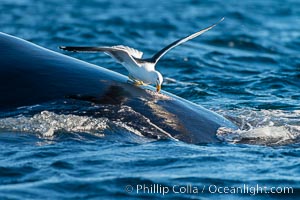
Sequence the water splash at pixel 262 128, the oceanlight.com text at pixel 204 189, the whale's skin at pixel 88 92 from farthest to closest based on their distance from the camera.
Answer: the water splash at pixel 262 128, the whale's skin at pixel 88 92, the oceanlight.com text at pixel 204 189

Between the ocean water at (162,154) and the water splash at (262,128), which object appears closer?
the ocean water at (162,154)

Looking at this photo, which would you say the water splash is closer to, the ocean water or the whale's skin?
the ocean water

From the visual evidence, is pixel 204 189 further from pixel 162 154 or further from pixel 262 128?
pixel 262 128

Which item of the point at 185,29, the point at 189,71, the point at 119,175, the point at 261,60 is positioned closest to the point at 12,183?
the point at 119,175

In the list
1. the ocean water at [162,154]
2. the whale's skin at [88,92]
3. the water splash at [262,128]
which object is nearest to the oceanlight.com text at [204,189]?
the ocean water at [162,154]

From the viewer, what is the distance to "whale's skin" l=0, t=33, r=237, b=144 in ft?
22.0

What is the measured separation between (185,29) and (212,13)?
3.30 m

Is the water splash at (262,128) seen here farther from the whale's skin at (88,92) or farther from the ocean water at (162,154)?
the whale's skin at (88,92)

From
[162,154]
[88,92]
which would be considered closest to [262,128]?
[162,154]

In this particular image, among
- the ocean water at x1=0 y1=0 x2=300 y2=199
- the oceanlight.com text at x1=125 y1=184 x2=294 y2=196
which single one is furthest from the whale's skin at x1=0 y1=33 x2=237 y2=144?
the oceanlight.com text at x1=125 y1=184 x2=294 y2=196

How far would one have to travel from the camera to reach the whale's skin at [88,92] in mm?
6703

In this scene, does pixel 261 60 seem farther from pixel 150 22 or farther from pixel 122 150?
pixel 122 150

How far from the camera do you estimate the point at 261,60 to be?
50.6 feet

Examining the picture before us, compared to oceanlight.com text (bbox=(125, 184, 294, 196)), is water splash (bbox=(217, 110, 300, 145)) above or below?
above
